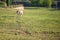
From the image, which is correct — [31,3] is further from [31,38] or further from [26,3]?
[31,38]

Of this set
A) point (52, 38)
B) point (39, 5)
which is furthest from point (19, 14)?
point (39, 5)

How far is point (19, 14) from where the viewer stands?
50.3 ft

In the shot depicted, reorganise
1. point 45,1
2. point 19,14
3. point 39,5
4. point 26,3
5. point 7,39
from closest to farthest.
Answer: point 7,39 → point 19,14 → point 45,1 → point 39,5 → point 26,3

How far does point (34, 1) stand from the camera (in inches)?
1460

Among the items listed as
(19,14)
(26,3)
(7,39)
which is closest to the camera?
(7,39)

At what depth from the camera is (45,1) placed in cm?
3328

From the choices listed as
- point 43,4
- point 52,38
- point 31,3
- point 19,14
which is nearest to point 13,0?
point 31,3

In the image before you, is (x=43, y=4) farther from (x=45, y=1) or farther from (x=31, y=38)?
(x=31, y=38)

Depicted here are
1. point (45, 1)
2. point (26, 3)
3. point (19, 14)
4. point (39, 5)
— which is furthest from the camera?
point (26, 3)

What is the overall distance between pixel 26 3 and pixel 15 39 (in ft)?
107

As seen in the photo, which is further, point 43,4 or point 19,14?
point 43,4

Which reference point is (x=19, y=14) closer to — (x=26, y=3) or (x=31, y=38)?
(x=31, y=38)

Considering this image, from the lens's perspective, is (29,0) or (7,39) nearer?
(7,39)

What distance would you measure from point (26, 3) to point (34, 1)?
2.90m
